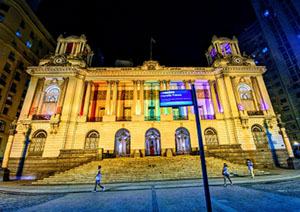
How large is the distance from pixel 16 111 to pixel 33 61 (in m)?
12.1

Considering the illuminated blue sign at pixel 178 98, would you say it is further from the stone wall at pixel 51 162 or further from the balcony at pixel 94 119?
the balcony at pixel 94 119

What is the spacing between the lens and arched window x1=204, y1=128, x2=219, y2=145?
20.8m

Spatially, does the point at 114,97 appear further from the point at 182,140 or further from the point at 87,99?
the point at 182,140

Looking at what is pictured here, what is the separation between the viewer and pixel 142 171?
13102 mm

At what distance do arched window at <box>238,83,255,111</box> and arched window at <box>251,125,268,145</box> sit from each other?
11.0ft

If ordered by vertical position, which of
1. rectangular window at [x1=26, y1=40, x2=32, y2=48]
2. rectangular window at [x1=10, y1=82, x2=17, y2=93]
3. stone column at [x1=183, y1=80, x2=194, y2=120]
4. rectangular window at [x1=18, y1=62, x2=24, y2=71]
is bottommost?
stone column at [x1=183, y1=80, x2=194, y2=120]

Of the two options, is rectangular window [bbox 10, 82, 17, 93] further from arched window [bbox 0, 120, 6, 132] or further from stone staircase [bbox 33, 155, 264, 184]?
stone staircase [bbox 33, 155, 264, 184]

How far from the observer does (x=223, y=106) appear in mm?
22156

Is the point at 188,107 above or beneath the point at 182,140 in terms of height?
above

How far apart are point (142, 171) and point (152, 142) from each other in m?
8.26

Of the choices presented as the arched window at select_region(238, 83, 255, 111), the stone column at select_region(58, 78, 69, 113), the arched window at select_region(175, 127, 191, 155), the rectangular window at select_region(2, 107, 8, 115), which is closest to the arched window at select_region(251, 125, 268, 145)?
the arched window at select_region(238, 83, 255, 111)

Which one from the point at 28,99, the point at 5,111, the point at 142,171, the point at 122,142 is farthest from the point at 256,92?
the point at 5,111

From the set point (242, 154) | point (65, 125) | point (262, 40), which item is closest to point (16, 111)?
point (65, 125)

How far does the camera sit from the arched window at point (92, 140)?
65.6ft
